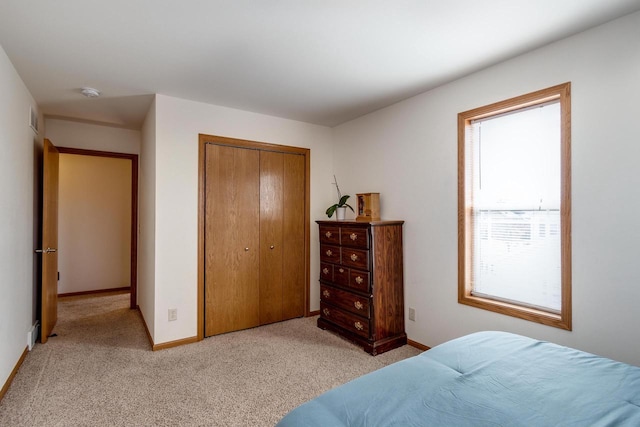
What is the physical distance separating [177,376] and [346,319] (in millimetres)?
1610

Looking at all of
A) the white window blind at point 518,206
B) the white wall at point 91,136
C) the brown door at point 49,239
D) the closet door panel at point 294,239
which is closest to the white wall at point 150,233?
the white wall at point 91,136

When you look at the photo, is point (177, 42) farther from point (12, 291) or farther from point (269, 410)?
point (269, 410)

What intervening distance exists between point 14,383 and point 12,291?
0.69 metres

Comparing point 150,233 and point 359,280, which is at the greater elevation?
point 150,233

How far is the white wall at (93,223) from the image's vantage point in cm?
514

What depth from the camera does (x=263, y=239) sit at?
12.4 feet

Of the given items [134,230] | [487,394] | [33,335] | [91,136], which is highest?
[91,136]

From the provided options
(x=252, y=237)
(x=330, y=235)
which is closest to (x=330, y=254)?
(x=330, y=235)

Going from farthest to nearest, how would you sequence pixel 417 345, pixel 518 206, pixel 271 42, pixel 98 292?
pixel 98 292 < pixel 417 345 < pixel 518 206 < pixel 271 42

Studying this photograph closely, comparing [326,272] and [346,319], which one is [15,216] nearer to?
[326,272]

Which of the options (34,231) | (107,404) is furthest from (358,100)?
(34,231)

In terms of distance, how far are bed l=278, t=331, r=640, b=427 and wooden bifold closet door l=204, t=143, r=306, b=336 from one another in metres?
2.52

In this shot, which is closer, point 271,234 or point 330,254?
point 330,254

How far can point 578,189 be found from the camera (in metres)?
2.07
